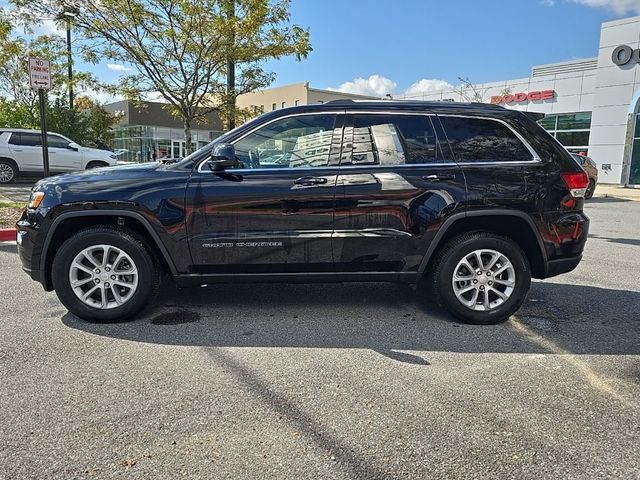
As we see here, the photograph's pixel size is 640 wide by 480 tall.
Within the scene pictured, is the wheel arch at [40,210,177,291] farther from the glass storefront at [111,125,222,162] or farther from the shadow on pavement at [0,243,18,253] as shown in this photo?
the glass storefront at [111,125,222,162]

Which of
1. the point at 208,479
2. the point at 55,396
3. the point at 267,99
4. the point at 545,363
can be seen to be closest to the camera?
the point at 208,479

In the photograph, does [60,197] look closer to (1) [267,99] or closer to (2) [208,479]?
(2) [208,479]

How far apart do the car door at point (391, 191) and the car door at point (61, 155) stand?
1348 cm

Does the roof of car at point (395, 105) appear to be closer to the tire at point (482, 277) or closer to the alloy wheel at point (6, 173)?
the tire at point (482, 277)

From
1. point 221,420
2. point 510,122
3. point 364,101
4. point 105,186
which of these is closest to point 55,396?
point 221,420

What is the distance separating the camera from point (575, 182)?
437 cm

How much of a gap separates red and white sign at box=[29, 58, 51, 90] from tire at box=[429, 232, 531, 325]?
768 cm

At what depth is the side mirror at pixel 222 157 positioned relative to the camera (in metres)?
3.99

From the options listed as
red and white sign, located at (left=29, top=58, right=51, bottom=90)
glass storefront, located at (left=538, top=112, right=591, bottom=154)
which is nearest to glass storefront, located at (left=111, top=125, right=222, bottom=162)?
glass storefront, located at (left=538, top=112, right=591, bottom=154)

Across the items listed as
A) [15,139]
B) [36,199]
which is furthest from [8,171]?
[36,199]

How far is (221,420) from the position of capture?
2.82 metres

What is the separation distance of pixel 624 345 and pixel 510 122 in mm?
2072

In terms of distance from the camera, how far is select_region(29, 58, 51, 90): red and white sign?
8391mm

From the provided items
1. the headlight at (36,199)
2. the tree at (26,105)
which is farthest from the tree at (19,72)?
the headlight at (36,199)
